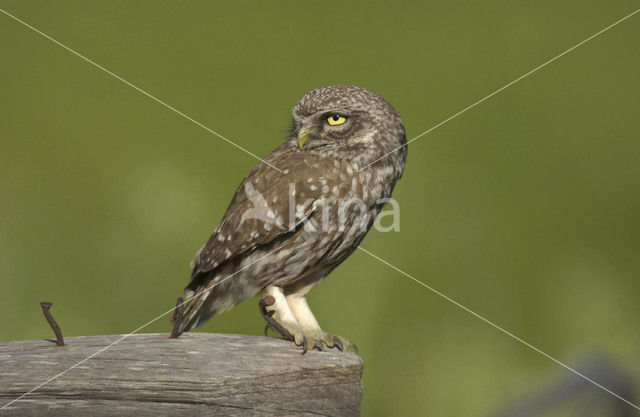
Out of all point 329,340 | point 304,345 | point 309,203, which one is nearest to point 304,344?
point 304,345

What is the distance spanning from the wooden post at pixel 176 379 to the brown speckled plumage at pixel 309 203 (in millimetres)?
422

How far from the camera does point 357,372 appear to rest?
5.60 feet

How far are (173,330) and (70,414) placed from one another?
15.1 inches

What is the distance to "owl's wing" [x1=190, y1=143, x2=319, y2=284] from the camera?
81.0 inches

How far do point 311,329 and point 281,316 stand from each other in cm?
10

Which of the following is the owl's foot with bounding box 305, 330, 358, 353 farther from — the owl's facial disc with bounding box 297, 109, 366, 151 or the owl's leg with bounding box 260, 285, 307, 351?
the owl's facial disc with bounding box 297, 109, 366, 151

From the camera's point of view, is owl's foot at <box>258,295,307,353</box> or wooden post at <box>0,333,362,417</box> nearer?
wooden post at <box>0,333,362,417</box>

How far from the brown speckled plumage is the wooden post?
16.6 inches

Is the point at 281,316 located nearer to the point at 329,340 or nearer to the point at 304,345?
the point at 329,340

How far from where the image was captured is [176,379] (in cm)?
142

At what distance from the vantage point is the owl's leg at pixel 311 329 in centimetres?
200

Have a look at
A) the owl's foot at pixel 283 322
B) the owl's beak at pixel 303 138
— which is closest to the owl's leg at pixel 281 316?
the owl's foot at pixel 283 322

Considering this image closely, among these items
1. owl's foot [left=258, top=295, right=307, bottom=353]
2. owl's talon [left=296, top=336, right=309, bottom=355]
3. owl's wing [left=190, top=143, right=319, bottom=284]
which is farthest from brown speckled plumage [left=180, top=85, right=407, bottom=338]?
owl's talon [left=296, top=336, right=309, bottom=355]

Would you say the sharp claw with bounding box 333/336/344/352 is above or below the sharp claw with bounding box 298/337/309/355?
below
